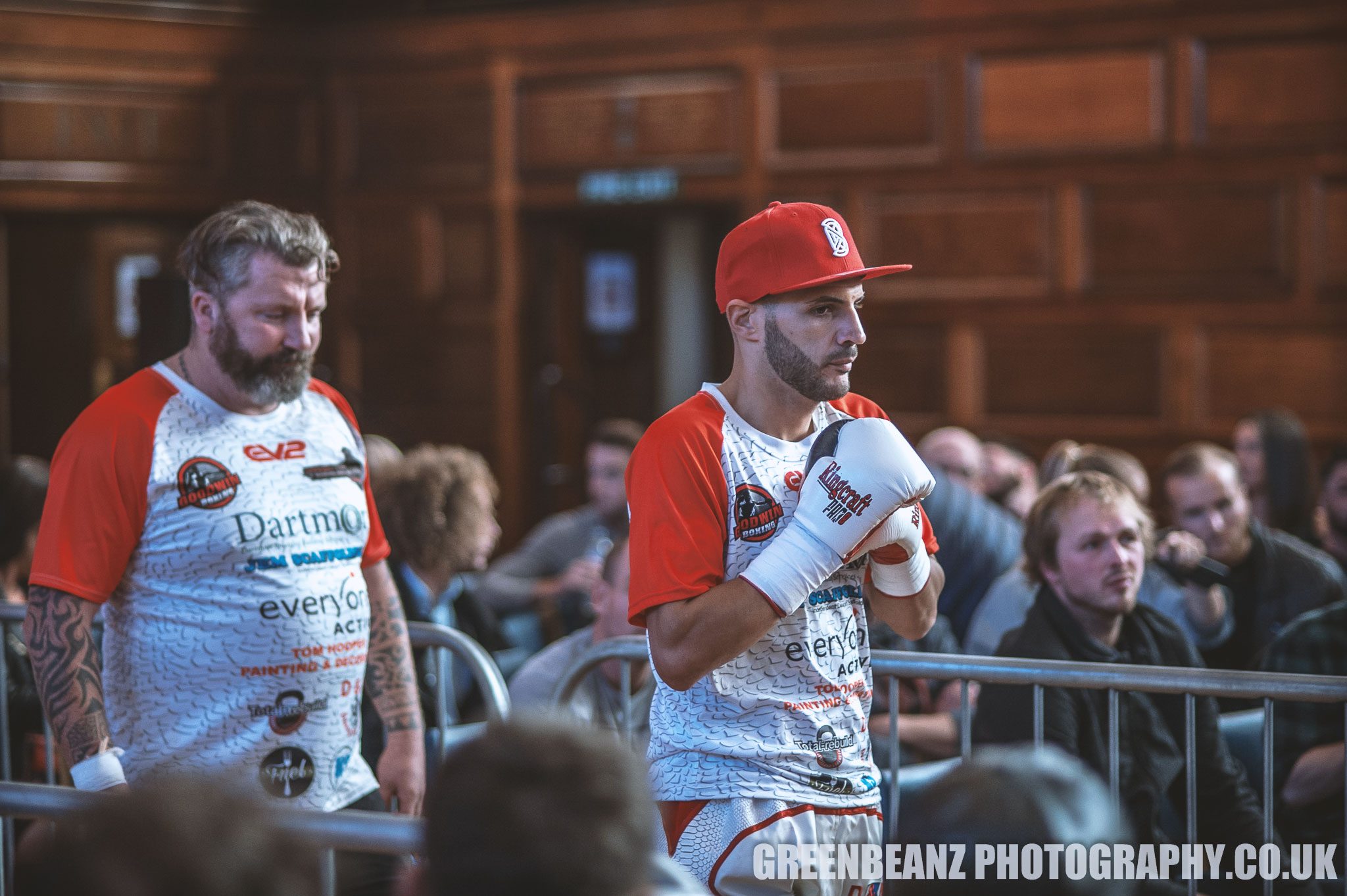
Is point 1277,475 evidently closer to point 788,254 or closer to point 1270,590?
point 1270,590

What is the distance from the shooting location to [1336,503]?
12.3 ft

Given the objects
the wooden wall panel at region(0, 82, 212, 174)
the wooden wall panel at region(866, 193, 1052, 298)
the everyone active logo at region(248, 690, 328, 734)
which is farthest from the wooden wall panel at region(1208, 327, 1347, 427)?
the wooden wall panel at region(0, 82, 212, 174)

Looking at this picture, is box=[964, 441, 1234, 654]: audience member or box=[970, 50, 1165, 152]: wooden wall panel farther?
box=[970, 50, 1165, 152]: wooden wall panel

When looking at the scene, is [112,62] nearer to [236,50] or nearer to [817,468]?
[236,50]

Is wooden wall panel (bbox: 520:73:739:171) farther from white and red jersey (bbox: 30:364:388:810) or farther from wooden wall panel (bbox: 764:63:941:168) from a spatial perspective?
white and red jersey (bbox: 30:364:388:810)

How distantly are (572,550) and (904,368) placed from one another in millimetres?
2202

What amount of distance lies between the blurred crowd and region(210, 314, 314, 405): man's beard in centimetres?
71

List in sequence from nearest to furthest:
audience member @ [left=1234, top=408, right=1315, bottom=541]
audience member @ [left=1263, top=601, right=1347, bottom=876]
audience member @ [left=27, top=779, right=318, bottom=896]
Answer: audience member @ [left=27, top=779, right=318, bottom=896], audience member @ [left=1263, top=601, right=1347, bottom=876], audience member @ [left=1234, top=408, right=1315, bottom=541]

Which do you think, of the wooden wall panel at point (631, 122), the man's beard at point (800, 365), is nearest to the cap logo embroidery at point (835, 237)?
the man's beard at point (800, 365)

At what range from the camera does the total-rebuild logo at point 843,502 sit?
1584 mm

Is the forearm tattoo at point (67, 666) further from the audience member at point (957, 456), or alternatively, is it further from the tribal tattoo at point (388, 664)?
the audience member at point (957, 456)

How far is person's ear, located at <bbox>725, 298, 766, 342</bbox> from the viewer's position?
173cm

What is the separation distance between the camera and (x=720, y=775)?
1.63 m

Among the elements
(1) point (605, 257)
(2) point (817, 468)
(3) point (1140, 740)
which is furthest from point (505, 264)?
(2) point (817, 468)
